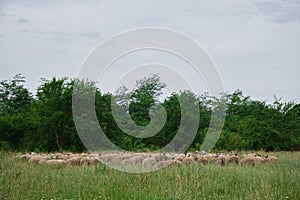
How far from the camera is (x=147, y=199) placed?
7055mm

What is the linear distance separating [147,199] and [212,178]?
2.60 metres

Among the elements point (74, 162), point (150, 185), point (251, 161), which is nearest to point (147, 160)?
point (74, 162)

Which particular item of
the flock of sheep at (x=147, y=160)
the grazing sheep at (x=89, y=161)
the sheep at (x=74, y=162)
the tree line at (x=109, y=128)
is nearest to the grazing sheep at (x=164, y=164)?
the flock of sheep at (x=147, y=160)

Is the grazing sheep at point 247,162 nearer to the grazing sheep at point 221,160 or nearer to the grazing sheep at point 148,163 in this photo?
the grazing sheep at point 221,160

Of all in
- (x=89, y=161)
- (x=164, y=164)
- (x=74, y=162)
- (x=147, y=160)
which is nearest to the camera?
(x=164, y=164)

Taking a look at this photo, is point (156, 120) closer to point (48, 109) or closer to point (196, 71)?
point (48, 109)

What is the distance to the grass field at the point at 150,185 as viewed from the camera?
289 inches

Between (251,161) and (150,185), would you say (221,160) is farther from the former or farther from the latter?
(150,185)

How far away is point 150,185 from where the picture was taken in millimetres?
8242

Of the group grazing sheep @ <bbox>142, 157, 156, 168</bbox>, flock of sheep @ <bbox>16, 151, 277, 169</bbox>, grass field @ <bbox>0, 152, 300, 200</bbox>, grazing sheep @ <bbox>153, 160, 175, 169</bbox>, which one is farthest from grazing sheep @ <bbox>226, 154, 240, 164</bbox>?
grass field @ <bbox>0, 152, 300, 200</bbox>

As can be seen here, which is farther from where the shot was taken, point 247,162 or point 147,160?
point 247,162

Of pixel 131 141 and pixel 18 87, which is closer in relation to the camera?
pixel 131 141

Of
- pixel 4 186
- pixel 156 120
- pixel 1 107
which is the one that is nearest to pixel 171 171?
pixel 4 186

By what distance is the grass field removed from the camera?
733cm
